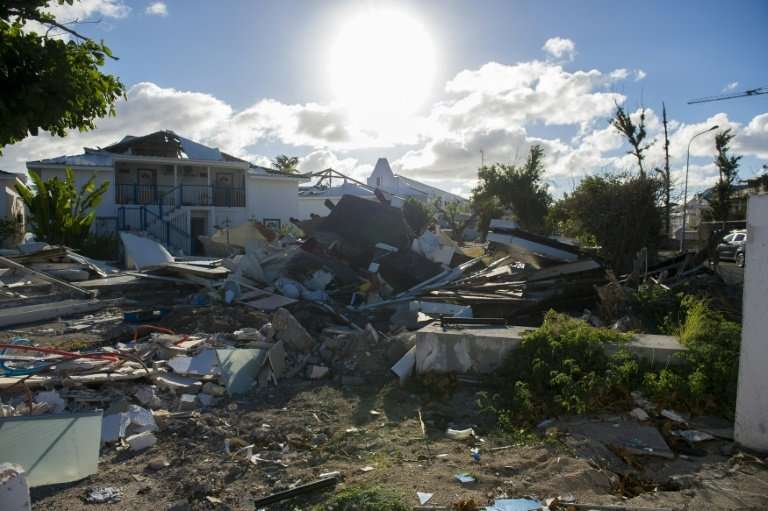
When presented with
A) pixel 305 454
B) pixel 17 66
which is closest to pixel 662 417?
pixel 305 454

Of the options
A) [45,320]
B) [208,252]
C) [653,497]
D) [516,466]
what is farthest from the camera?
[208,252]

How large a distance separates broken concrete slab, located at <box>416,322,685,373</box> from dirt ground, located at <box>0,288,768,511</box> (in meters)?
0.29

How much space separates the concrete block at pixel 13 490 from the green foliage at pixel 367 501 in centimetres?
169

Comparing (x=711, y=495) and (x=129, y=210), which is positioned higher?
(x=129, y=210)

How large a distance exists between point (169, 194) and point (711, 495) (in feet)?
89.2

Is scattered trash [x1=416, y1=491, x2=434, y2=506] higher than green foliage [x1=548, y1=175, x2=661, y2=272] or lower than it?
lower

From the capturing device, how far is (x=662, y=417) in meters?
4.81

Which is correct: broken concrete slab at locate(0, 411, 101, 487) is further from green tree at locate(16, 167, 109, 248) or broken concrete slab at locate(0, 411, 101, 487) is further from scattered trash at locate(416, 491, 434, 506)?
green tree at locate(16, 167, 109, 248)

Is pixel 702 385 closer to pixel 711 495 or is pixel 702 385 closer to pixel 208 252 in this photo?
pixel 711 495

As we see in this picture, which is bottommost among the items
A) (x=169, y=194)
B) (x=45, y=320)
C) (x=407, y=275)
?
(x=45, y=320)

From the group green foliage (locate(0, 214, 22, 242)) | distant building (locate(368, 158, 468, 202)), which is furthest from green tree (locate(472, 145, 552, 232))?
green foliage (locate(0, 214, 22, 242))

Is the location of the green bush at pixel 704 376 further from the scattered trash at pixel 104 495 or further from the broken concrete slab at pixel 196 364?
the broken concrete slab at pixel 196 364

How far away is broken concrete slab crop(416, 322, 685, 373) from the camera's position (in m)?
5.82

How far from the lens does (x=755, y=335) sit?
4.21 meters
